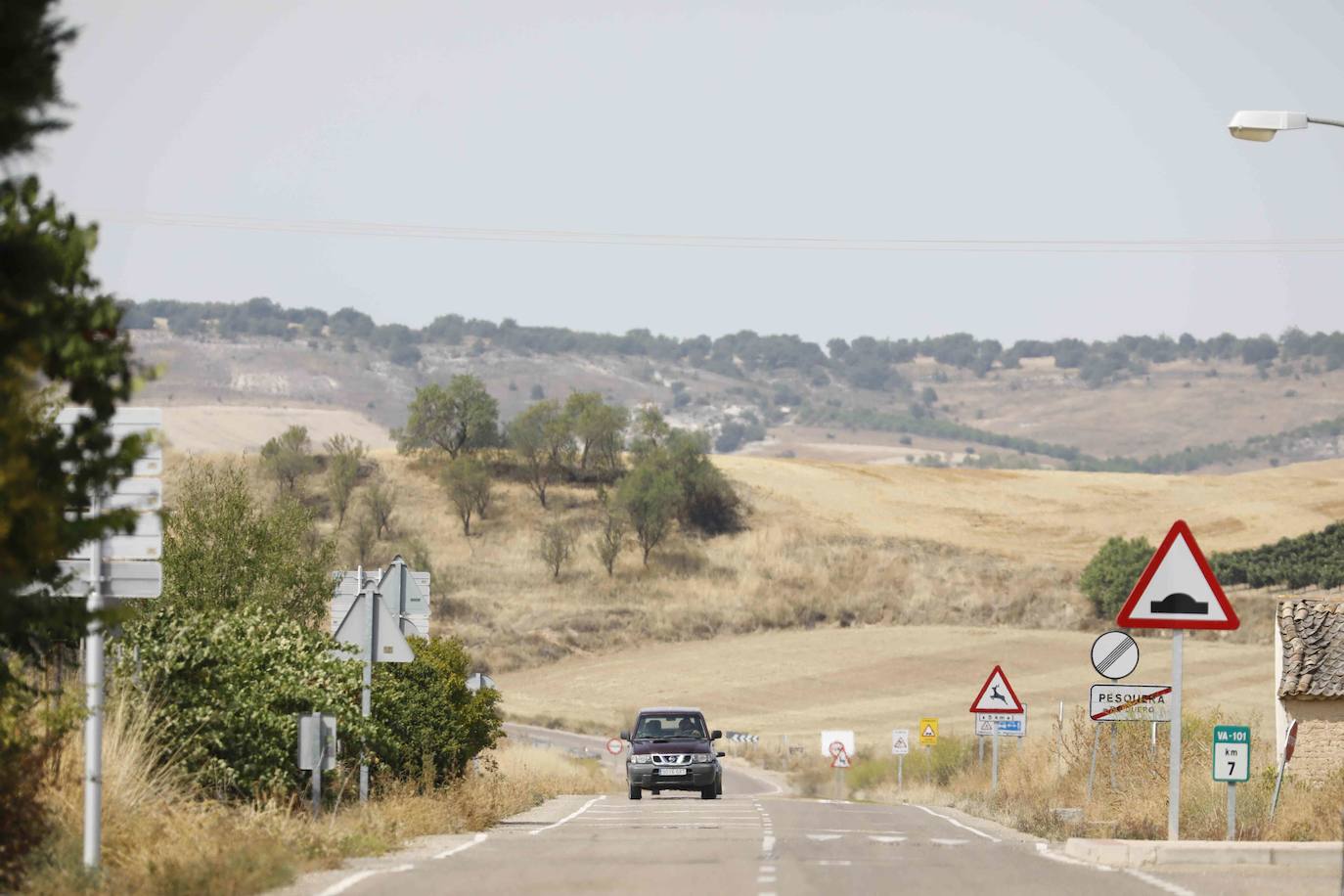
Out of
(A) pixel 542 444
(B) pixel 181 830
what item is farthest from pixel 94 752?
(A) pixel 542 444

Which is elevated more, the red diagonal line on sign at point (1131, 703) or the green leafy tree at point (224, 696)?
the green leafy tree at point (224, 696)

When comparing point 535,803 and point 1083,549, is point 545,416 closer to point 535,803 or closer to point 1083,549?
point 1083,549

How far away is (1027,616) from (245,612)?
7917cm

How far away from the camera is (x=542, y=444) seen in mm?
121375

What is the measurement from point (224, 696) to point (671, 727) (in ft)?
58.2

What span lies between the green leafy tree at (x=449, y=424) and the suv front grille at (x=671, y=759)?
88.5 metres

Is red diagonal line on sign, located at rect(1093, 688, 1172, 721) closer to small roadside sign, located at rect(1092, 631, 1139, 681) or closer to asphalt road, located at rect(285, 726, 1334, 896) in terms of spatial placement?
asphalt road, located at rect(285, 726, 1334, 896)

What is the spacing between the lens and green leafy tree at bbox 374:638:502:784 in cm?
2536

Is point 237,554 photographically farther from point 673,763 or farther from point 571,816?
point 571,816

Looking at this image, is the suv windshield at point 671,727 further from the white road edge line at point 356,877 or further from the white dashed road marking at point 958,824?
the white road edge line at point 356,877

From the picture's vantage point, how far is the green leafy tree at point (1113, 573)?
305 ft

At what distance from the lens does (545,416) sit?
403 ft

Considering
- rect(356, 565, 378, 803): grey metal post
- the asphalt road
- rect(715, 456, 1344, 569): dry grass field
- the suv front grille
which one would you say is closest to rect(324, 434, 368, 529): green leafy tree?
rect(715, 456, 1344, 569): dry grass field

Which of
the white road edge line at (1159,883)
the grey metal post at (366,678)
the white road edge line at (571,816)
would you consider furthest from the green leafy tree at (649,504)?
the white road edge line at (1159,883)
